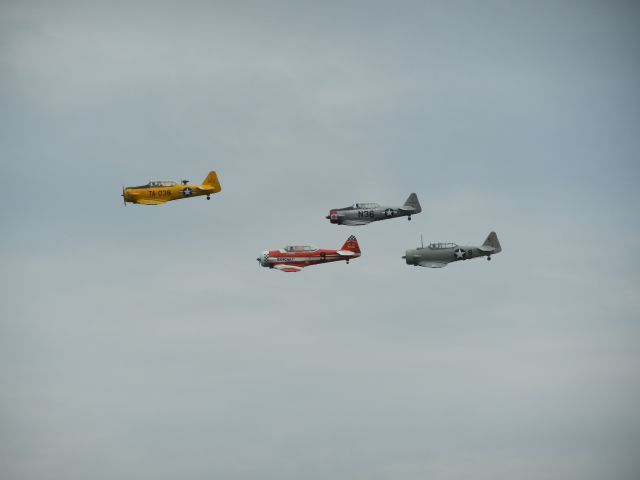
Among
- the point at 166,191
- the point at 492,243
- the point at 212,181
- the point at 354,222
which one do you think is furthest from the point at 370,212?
the point at 166,191

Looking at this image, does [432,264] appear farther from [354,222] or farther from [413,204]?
[354,222]

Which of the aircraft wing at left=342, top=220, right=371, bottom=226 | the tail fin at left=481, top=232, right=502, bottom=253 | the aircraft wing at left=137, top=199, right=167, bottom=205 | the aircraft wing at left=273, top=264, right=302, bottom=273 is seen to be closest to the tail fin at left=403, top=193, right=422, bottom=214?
the aircraft wing at left=342, top=220, right=371, bottom=226

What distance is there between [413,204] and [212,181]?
94.3ft

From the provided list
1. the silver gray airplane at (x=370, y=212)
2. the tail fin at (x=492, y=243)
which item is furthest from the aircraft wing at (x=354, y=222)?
the tail fin at (x=492, y=243)

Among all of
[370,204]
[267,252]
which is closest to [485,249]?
[370,204]

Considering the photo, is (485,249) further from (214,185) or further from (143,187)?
(143,187)

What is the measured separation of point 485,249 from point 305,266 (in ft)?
83.3

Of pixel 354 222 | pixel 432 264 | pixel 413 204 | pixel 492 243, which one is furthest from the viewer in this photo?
pixel 354 222

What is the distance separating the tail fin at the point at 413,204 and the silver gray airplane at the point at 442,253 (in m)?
6.79

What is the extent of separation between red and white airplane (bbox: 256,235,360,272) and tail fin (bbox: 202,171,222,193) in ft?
40.2

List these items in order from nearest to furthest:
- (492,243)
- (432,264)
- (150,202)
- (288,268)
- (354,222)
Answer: (432,264) → (150,202) → (492,243) → (288,268) → (354,222)

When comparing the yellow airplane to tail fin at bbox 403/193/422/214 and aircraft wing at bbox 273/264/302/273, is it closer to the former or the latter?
aircraft wing at bbox 273/264/302/273

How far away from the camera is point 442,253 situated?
489ft

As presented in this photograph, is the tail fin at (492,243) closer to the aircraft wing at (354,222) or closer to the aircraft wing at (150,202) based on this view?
the aircraft wing at (354,222)
